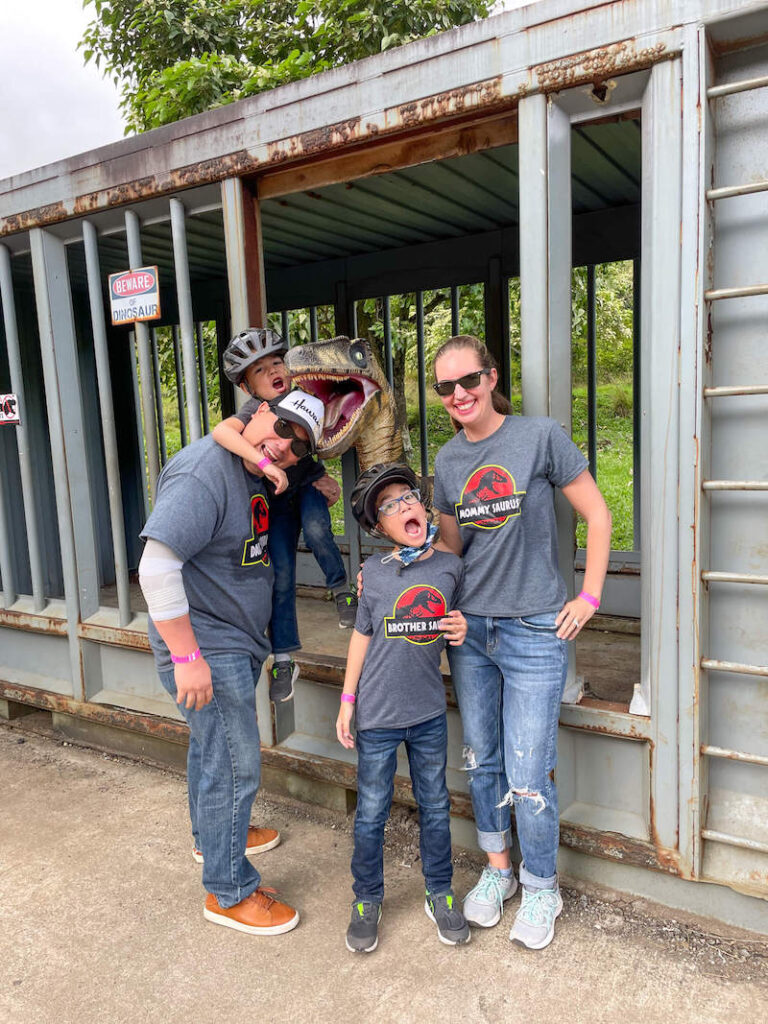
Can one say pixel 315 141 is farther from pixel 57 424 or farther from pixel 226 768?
pixel 226 768

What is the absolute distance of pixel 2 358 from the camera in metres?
6.61

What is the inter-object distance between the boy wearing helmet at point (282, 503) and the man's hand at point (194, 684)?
0.68m

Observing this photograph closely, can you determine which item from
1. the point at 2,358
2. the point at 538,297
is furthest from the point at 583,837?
the point at 2,358

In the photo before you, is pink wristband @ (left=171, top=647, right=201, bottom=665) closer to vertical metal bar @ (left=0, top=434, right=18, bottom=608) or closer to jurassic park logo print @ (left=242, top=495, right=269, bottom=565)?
jurassic park logo print @ (left=242, top=495, right=269, bottom=565)

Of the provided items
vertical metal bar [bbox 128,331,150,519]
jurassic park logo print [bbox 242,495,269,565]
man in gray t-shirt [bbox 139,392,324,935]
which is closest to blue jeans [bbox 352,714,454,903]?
man in gray t-shirt [bbox 139,392,324,935]

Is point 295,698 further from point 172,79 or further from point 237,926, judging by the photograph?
point 172,79

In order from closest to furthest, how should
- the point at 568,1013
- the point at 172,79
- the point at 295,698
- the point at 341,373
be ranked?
the point at 568,1013, the point at 341,373, the point at 295,698, the point at 172,79

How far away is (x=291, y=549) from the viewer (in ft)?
12.0

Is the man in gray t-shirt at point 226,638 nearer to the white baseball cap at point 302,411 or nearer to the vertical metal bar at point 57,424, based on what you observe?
the white baseball cap at point 302,411

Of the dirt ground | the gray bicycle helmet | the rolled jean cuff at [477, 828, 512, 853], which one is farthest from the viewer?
the gray bicycle helmet

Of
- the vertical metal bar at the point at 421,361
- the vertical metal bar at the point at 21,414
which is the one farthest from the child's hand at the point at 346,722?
the vertical metal bar at the point at 421,361

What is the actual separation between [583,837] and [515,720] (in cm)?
65

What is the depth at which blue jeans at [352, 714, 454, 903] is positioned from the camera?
276 cm

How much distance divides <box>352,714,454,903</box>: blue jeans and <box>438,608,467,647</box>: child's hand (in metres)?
0.30
